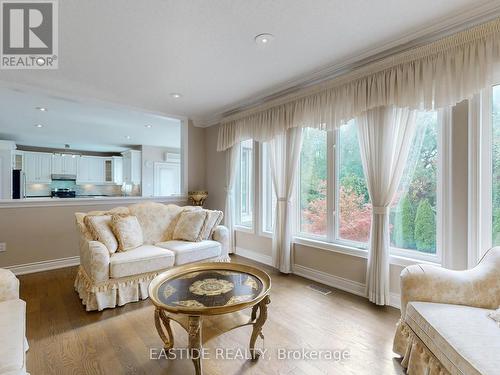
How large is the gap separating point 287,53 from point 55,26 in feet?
6.92

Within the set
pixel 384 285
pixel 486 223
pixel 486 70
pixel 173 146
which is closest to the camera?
pixel 486 70

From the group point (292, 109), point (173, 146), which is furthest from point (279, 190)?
point (173, 146)

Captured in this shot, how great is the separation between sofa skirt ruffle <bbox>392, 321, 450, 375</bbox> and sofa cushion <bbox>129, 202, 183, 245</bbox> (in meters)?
2.88

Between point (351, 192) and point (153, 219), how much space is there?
2621mm

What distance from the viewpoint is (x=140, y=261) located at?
2.72 meters

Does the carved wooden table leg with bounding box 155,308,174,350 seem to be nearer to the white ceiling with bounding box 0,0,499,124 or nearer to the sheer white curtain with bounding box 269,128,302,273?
the sheer white curtain with bounding box 269,128,302,273

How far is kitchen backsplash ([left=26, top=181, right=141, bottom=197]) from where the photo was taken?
24.6 feet

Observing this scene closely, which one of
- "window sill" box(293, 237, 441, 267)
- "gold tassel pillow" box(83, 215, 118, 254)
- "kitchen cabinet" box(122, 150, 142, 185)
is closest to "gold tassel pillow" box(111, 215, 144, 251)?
"gold tassel pillow" box(83, 215, 118, 254)

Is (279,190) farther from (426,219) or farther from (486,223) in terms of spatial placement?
(486,223)

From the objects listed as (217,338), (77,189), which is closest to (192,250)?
(217,338)

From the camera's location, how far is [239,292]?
5.95 ft

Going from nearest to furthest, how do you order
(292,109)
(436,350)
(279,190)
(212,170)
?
1. (436,350)
2. (292,109)
3. (279,190)
4. (212,170)

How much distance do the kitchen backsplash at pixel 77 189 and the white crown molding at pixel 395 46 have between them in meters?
6.10

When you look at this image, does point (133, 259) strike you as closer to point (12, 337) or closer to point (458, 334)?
point (12, 337)
